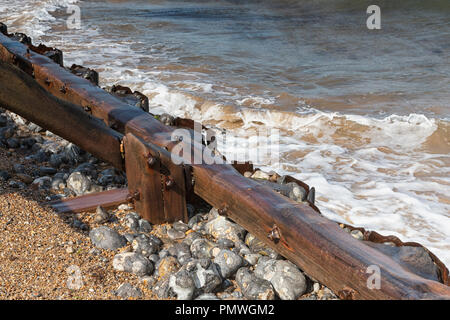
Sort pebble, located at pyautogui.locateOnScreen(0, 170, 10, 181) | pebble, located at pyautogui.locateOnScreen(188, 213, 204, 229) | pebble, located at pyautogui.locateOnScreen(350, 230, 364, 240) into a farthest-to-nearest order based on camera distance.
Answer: pebble, located at pyautogui.locateOnScreen(0, 170, 10, 181) < pebble, located at pyautogui.locateOnScreen(188, 213, 204, 229) < pebble, located at pyautogui.locateOnScreen(350, 230, 364, 240)

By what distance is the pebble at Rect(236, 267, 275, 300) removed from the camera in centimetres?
254

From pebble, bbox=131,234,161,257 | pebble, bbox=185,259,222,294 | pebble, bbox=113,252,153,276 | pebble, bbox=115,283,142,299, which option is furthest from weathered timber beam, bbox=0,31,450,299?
pebble, bbox=115,283,142,299

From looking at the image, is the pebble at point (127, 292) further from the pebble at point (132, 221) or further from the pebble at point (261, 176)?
the pebble at point (261, 176)

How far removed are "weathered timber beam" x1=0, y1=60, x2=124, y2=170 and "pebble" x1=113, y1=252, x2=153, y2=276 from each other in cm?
74

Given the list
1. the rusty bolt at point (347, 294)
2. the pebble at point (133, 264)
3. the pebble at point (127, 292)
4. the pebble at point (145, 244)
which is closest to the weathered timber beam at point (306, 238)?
the rusty bolt at point (347, 294)

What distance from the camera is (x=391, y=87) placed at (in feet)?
27.8

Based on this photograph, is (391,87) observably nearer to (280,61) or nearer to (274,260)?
(280,61)

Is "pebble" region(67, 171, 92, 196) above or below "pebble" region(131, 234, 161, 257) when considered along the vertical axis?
above

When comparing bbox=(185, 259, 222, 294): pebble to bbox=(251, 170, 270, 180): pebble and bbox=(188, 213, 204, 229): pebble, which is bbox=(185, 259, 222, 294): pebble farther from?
bbox=(251, 170, 270, 180): pebble

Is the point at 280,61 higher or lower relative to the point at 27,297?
higher

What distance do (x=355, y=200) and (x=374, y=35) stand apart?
10168 millimetres

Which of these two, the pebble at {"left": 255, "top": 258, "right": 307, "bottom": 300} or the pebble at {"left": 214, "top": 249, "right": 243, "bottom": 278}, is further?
the pebble at {"left": 214, "top": 249, "right": 243, "bottom": 278}

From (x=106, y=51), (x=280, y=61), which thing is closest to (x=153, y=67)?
(x=106, y=51)

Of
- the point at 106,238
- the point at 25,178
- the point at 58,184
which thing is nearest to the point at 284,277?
the point at 106,238
